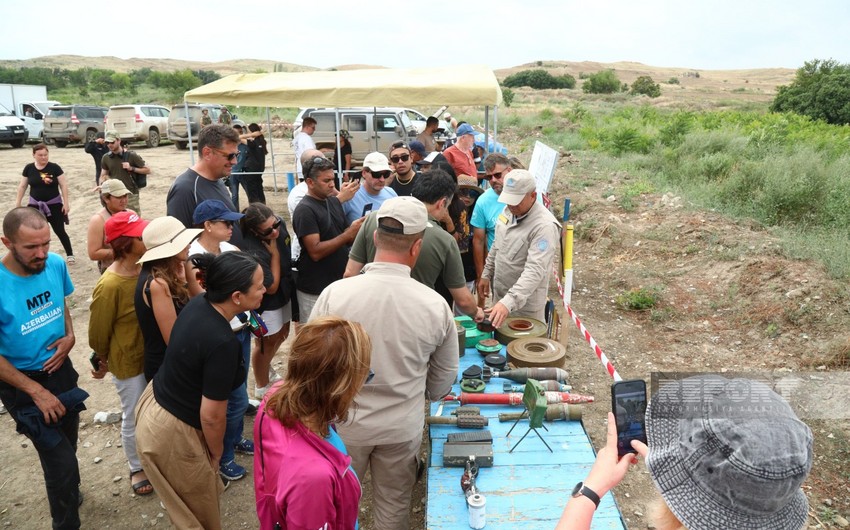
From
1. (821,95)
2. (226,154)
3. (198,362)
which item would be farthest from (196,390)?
(821,95)

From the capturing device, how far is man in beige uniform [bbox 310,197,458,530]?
7.52 feet

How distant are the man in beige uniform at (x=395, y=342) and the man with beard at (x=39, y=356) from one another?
163 cm

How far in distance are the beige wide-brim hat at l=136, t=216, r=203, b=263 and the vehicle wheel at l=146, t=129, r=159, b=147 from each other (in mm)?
20588

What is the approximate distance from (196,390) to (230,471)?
5.16 feet

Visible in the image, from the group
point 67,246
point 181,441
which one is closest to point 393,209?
point 181,441

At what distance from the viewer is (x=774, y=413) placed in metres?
1.07

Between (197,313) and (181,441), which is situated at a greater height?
(197,313)

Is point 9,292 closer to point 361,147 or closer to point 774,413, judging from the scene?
point 774,413

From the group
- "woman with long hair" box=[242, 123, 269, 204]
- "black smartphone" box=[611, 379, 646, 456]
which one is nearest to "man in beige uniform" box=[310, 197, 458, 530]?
"black smartphone" box=[611, 379, 646, 456]

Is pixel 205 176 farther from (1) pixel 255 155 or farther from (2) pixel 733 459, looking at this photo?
(1) pixel 255 155

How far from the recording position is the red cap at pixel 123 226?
9.54 ft

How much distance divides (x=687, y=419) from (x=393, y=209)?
5.12 ft

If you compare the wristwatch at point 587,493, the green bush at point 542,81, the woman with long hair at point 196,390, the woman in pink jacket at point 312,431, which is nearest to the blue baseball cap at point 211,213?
the woman with long hair at point 196,390

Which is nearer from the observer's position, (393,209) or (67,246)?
(393,209)
